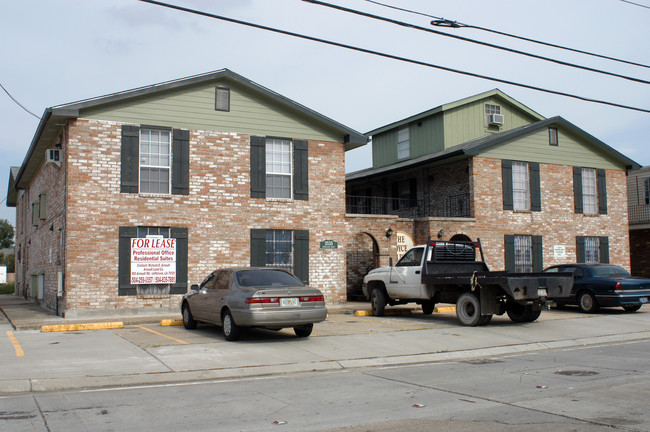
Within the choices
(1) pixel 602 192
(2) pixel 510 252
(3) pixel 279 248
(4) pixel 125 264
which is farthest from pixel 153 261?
(1) pixel 602 192

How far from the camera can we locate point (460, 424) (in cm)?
628

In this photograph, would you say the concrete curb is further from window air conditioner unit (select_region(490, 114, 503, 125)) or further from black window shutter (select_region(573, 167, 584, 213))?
window air conditioner unit (select_region(490, 114, 503, 125))

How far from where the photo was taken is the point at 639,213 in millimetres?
30328

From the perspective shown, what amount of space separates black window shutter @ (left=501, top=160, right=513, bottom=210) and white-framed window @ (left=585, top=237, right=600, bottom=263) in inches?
175

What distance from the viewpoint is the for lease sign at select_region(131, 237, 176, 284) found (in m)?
17.8

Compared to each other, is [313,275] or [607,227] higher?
[607,227]

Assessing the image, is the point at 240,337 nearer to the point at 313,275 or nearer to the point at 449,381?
the point at 449,381

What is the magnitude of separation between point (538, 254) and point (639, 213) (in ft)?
28.2

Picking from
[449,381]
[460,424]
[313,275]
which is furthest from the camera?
[313,275]

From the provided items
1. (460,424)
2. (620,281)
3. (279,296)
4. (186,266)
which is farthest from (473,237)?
(460,424)

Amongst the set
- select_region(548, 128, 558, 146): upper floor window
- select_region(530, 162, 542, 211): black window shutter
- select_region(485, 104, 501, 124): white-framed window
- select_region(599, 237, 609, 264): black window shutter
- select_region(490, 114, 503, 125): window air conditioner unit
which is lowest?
select_region(599, 237, 609, 264): black window shutter

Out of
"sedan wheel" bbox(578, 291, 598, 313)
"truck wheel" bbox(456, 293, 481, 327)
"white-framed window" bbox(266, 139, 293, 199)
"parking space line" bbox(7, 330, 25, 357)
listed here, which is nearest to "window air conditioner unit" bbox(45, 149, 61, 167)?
"parking space line" bbox(7, 330, 25, 357)

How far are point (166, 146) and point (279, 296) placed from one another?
8.39 metres

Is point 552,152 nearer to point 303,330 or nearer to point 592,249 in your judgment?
point 592,249
